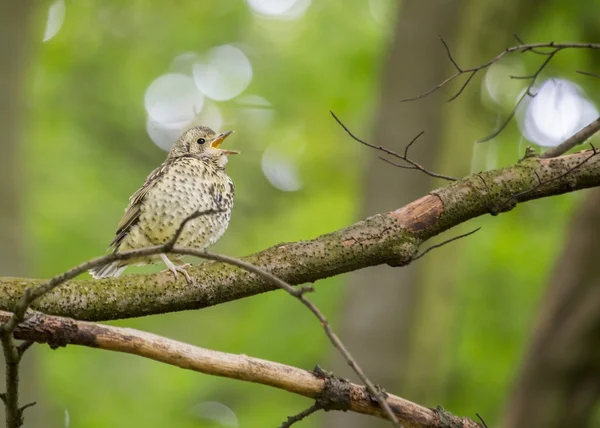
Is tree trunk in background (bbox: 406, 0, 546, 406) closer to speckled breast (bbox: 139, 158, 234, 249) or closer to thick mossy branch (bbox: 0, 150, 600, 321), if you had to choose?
speckled breast (bbox: 139, 158, 234, 249)

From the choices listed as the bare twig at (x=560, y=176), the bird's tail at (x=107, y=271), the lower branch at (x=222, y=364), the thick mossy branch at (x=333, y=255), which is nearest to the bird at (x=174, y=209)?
the bird's tail at (x=107, y=271)

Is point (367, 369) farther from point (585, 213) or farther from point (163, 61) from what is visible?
point (163, 61)

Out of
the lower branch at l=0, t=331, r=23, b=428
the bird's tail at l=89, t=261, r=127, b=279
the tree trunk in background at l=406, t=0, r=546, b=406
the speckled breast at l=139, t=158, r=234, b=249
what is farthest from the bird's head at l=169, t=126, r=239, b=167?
the lower branch at l=0, t=331, r=23, b=428

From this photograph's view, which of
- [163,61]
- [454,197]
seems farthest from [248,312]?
[454,197]

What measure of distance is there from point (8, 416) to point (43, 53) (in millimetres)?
8299

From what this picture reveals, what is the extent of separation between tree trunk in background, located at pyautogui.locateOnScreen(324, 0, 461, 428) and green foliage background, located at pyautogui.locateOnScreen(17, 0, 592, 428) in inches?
8.4

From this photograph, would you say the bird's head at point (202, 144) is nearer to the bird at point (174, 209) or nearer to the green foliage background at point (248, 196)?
the bird at point (174, 209)

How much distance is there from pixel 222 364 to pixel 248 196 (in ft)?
27.3

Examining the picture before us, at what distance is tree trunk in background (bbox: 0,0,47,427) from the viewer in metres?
6.66

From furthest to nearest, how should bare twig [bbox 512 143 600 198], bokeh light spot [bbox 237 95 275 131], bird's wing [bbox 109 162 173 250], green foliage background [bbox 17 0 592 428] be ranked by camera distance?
1. bokeh light spot [bbox 237 95 275 131]
2. green foliage background [bbox 17 0 592 428]
3. bird's wing [bbox 109 162 173 250]
4. bare twig [bbox 512 143 600 198]

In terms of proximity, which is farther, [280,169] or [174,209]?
[280,169]

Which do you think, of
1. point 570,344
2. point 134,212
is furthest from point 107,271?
point 570,344

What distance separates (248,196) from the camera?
1133 cm

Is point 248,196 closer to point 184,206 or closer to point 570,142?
point 184,206
